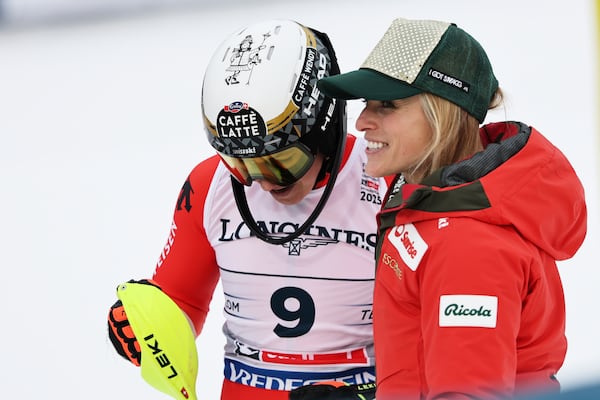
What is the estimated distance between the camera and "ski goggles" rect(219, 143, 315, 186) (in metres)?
2.11

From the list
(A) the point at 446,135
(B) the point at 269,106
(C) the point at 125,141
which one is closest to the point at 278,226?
(B) the point at 269,106

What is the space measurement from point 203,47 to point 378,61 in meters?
4.53

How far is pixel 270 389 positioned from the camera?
7.51 feet

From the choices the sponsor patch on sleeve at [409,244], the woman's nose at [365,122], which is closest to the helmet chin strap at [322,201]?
the woman's nose at [365,122]

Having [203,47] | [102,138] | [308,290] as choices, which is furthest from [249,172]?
[203,47]

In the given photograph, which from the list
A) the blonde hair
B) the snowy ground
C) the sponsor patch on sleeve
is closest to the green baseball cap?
the blonde hair

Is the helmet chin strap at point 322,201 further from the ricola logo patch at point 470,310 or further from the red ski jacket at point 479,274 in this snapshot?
the ricola logo patch at point 470,310

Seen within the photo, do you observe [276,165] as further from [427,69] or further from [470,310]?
[470,310]

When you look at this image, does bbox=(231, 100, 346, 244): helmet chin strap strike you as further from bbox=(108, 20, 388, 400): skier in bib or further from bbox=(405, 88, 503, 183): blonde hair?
bbox=(405, 88, 503, 183): blonde hair

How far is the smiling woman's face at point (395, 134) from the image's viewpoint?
5.75 feet

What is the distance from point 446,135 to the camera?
173cm

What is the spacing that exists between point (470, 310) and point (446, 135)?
1.09 feet

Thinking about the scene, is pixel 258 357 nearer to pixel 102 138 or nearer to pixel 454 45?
pixel 454 45

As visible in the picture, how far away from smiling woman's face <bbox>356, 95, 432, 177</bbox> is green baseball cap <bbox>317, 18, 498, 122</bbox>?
1.5 inches
